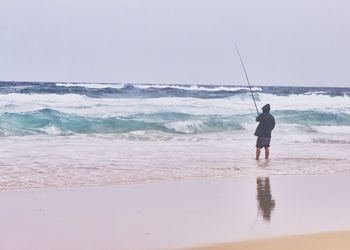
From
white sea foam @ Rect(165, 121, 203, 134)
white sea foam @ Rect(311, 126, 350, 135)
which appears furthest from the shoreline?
white sea foam @ Rect(311, 126, 350, 135)

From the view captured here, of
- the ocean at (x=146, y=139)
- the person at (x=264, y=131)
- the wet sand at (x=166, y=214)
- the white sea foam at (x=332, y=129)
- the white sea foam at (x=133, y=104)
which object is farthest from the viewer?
the white sea foam at (x=133, y=104)

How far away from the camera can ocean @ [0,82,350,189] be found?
905 centimetres

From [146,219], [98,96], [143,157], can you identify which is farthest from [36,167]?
[98,96]

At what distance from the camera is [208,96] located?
32531mm

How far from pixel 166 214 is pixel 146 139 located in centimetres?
915

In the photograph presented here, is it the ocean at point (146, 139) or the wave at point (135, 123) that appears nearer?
the ocean at point (146, 139)

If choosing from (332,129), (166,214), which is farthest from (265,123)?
(332,129)

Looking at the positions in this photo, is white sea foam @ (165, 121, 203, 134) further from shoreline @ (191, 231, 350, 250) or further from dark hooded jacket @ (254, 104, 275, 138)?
shoreline @ (191, 231, 350, 250)

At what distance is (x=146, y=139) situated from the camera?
48.9 ft

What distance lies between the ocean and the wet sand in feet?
3.38

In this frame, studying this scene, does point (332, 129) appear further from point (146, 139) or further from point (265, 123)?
point (265, 123)

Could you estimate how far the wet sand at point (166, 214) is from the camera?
4.80 m

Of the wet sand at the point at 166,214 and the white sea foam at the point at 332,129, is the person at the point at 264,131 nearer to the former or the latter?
the wet sand at the point at 166,214

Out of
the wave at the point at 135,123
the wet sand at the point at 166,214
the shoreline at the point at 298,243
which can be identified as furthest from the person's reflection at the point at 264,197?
the wave at the point at 135,123
